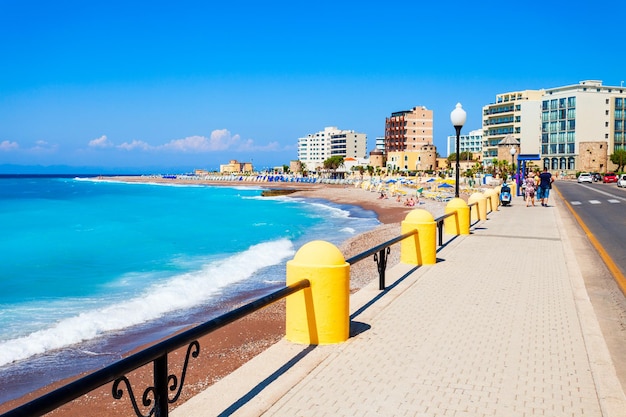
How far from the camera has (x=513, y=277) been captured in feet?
32.0

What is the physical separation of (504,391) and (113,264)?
20.5 m

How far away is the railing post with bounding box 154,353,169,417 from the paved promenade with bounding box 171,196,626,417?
1.52 ft

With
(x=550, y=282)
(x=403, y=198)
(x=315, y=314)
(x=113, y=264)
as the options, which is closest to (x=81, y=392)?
(x=315, y=314)

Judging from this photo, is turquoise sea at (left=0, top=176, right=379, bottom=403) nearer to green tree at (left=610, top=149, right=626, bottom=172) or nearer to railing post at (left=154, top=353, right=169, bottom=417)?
railing post at (left=154, top=353, right=169, bottom=417)

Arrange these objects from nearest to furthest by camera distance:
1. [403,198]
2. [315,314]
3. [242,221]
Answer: [315,314]
[242,221]
[403,198]

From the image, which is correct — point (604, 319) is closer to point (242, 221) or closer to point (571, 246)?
point (571, 246)

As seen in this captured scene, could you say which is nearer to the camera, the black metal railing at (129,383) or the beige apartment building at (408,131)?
the black metal railing at (129,383)

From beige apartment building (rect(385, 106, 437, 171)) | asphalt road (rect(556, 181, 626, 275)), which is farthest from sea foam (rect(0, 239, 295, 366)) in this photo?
beige apartment building (rect(385, 106, 437, 171))

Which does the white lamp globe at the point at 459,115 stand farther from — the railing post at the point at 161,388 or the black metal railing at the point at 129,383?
the railing post at the point at 161,388

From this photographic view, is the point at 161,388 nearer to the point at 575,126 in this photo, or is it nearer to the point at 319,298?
the point at 319,298

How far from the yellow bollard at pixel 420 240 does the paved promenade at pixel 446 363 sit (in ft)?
5.76

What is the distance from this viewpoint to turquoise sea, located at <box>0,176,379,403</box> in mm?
10305

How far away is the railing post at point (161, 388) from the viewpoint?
375 cm

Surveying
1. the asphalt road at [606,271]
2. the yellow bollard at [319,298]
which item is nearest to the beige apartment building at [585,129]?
the asphalt road at [606,271]
